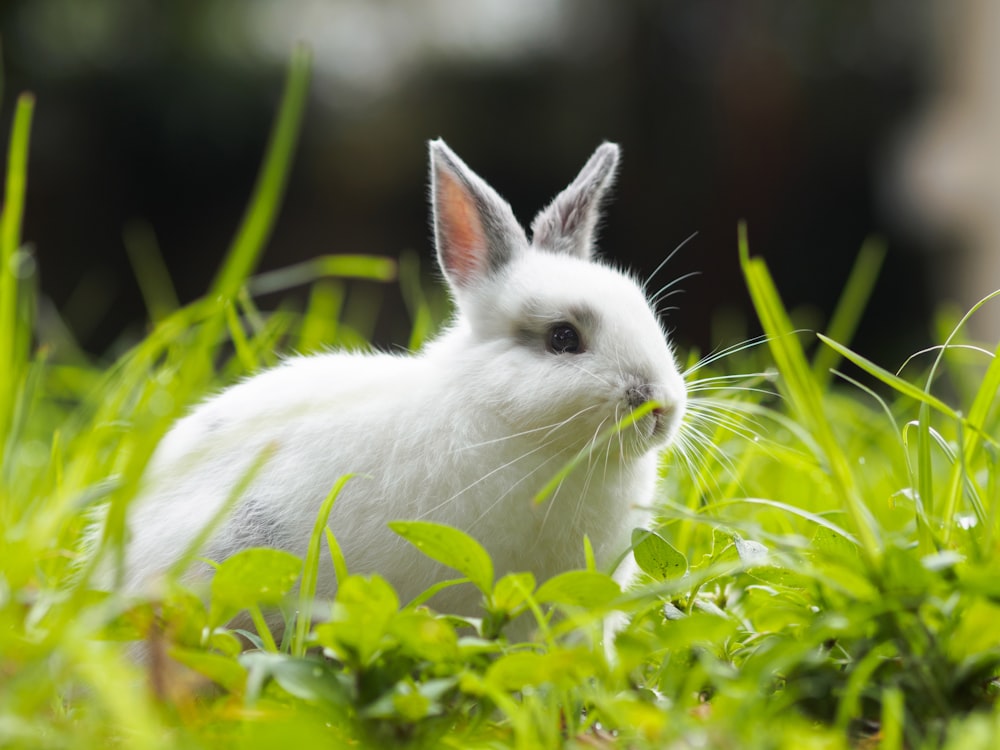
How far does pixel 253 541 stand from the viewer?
87.0 inches

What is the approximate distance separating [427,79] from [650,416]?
644cm

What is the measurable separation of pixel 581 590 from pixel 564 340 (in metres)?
0.86

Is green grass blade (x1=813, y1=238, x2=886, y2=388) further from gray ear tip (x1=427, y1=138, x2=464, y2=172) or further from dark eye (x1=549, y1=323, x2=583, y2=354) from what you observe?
gray ear tip (x1=427, y1=138, x2=464, y2=172)

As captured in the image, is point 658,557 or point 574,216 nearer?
point 658,557

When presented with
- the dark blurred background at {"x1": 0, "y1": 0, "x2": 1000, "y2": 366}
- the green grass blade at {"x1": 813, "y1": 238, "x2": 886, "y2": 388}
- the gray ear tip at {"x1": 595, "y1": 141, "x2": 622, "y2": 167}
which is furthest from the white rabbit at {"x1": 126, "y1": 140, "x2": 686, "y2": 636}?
the dark blurred background at {"x1": 0, "y1": 0, "x2": 1000, "y2": 366}

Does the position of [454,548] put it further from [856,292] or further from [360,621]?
[856,292]

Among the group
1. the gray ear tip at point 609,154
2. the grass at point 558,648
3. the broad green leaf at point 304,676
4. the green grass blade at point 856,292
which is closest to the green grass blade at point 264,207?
the grass at point 558,648

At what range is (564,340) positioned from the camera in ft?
7.83

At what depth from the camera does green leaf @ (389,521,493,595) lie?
5.30 ft

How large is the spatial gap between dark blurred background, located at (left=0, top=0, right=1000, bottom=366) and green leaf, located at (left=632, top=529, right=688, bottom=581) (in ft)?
19.6

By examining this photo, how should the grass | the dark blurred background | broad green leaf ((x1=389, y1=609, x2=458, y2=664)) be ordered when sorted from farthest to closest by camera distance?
the dark blurred background < broad green leaf ((x1=389, y1=609, x2=458, y2=664)) < the grass

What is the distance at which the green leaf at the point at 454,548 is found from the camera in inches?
63.6

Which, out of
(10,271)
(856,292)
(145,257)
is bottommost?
(145,257)

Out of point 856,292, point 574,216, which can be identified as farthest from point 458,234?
point 856,292
